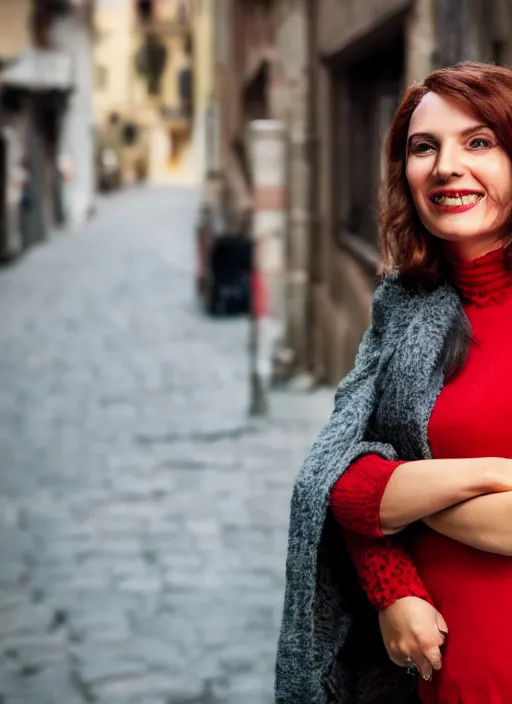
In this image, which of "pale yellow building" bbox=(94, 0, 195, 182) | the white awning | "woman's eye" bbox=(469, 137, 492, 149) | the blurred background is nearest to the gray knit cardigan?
"woman's eye" bbox=(469, 137, 492, 149)

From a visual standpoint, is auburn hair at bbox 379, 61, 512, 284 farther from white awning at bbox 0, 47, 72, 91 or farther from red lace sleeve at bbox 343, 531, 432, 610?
white awning at bbox 0, 47, 72, 91

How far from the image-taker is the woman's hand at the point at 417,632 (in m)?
1.58

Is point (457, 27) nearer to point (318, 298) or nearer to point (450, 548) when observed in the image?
point (450, 548)

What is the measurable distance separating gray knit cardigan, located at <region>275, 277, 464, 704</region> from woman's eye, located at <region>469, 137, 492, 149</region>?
0.24 m

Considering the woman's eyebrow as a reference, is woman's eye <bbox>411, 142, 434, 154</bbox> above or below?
below

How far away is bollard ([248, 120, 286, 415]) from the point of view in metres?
9.40

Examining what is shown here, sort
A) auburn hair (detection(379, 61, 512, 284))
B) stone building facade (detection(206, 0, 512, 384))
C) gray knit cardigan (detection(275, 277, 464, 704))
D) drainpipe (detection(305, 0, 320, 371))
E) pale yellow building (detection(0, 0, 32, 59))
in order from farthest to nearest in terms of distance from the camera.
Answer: pale yellow building (detection(0, 0, 32, 59))
drainpipe (detection(305, 0, 320, 371))
stone building facade (detection(206, 0, 512, 384))
gray knit cardigan (detection(275, 277, 464, 704))
auburn hair (detection(379, 61, 512, 284))

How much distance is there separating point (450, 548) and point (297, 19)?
8.37 meters

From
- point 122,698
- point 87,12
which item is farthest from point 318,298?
point 87,12

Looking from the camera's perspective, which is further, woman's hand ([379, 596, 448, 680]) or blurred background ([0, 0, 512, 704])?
blurred background ([0, 0, 512, 704])

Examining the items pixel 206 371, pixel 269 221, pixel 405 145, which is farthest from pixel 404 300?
pixel 206 371

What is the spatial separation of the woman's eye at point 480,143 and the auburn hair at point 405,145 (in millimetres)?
20

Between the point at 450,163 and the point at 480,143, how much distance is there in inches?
2.3

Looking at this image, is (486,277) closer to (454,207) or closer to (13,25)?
(454,207)
